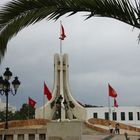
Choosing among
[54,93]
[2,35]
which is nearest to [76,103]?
[54,93]

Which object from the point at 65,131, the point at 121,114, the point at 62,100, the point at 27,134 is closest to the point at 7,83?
the point at 65,131

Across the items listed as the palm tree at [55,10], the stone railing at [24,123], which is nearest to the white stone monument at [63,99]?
the stone railing at [24,123]

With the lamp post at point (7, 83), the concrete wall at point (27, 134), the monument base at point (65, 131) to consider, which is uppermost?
the lamp post at point (7, 83)

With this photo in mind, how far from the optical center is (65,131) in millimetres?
15461

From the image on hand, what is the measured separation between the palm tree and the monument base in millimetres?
9821

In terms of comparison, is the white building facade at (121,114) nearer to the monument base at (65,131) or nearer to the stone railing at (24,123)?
the stone railing at (24,123)

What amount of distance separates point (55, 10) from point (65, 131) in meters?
10.2

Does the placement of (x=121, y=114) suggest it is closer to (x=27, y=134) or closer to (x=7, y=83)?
(x=27, y=134)

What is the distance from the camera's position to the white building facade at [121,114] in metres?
75.6

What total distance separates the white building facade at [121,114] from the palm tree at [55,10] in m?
70.0

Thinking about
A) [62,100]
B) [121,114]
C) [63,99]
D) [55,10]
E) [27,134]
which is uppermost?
[63,99]

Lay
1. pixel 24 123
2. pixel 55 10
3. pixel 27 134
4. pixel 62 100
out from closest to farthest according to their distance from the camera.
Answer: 1. pixel 55 10
2. pixel 27 134
3. pixel 24 123
4. pixel 62 100

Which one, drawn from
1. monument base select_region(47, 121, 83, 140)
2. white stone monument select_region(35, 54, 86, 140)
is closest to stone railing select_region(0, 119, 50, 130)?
white stone monument select_region(35, 54, 86, 140)

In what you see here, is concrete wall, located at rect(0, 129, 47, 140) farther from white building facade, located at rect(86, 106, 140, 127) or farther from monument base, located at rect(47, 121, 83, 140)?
white building facade, located at rect(86, 106, 140, 127)
